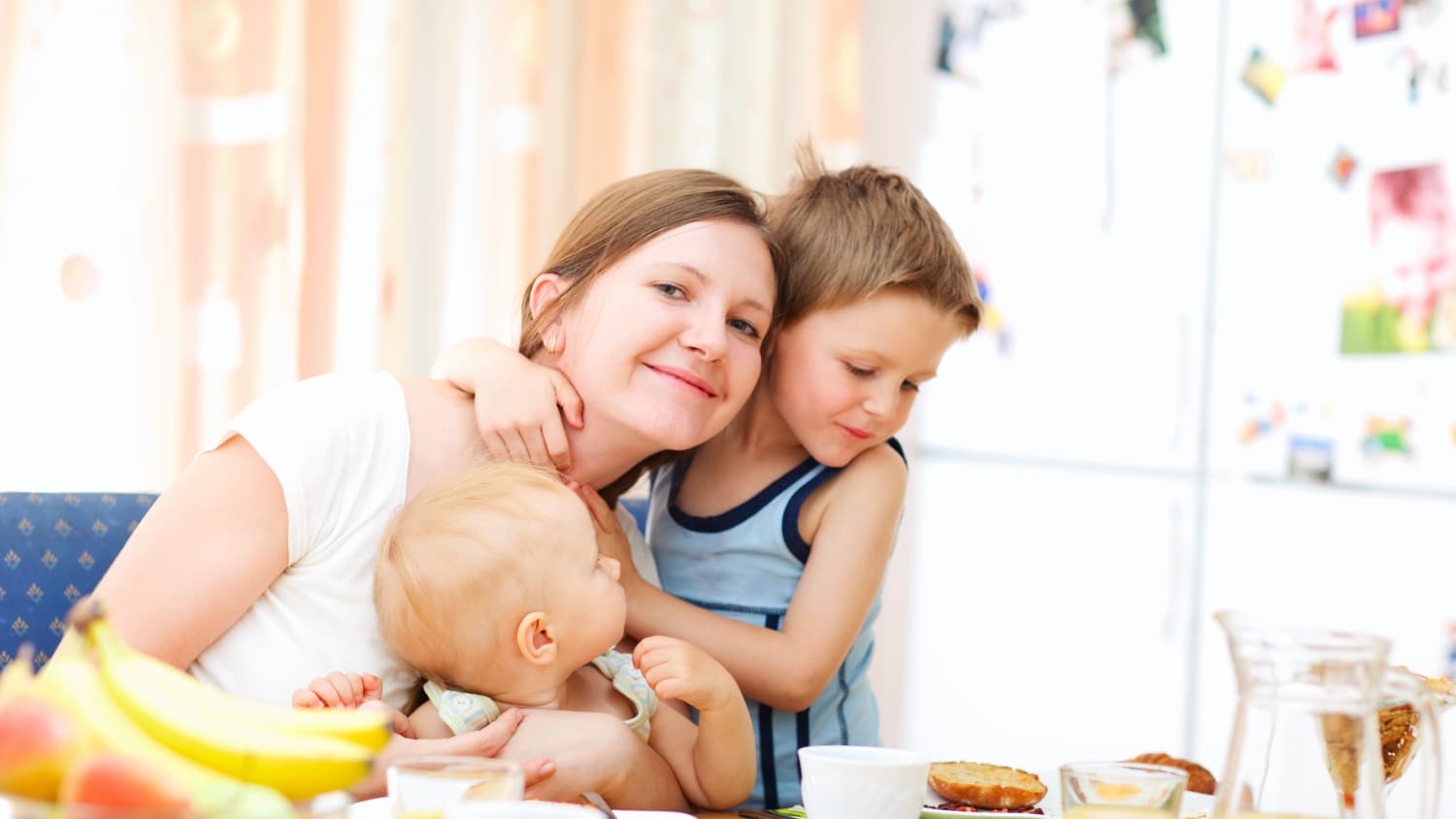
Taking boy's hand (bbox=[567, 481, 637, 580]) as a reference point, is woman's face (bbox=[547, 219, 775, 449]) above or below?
above

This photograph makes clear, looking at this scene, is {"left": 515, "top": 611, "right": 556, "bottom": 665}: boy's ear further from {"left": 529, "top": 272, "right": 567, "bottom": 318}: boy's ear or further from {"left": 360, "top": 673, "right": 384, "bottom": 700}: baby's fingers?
{"left": 529, "top": 272, "right": 567, "bottom": 318}: boy's ear

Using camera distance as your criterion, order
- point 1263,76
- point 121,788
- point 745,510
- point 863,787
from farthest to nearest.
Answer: point 1263,76, point 745,510, point 863,787, point 121,788

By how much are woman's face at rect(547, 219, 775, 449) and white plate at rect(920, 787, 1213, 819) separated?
0.46m

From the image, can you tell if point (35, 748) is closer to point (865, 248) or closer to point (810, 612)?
point (810, 612)

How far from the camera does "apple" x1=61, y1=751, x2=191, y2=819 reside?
485 mm

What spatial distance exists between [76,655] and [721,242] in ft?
2.93

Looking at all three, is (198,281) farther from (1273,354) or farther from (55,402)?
(1273,354)

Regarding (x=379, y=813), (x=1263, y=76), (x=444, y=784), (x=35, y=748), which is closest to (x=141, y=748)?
(x=35, y=748)

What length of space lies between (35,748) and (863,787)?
55 centimetres

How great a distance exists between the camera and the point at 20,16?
2344 mm

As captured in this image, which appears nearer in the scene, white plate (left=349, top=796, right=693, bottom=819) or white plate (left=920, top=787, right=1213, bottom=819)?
white plate (left=349, top=796, right=693, bottom=819)

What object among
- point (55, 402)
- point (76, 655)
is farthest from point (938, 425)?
point (76, 655)

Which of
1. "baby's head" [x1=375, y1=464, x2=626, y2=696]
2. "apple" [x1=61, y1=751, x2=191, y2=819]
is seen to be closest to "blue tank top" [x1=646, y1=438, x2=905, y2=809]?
"baby's head" [x1=375, y1=464, x2=626, y2=696]

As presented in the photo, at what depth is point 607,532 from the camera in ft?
4.64
